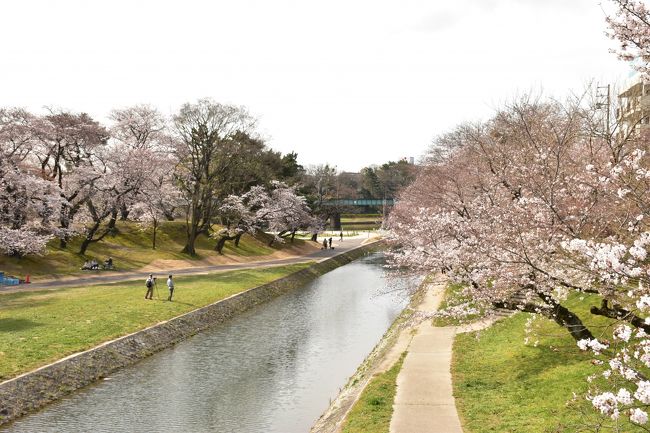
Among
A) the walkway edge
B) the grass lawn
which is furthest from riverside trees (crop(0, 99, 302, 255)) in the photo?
the walkway edge

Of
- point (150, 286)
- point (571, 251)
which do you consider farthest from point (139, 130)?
point (571, 251)

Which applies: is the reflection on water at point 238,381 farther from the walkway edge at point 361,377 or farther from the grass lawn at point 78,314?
the grass lawn at point 78,314

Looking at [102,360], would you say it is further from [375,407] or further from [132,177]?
[132,177]

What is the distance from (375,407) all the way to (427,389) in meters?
2.24

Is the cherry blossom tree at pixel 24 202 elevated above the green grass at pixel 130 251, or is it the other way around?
the cherry blossom tree at pixel 24 202

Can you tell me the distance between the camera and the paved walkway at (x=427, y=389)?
14.2m

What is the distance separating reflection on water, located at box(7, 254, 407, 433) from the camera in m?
18.4

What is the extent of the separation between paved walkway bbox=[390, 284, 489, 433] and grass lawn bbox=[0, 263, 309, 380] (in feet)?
45.1

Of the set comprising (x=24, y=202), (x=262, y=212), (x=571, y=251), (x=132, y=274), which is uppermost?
(x=24, y=202)

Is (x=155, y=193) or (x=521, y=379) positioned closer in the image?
(x=521, y=379)

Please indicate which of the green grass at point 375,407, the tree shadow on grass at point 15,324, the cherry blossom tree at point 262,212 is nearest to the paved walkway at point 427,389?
the green grass at point 375,407

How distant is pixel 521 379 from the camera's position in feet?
55.8

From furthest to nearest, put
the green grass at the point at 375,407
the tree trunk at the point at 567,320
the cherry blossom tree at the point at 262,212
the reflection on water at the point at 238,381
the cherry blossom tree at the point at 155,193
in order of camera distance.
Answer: the cherry blossom tree at the point at 262,212
the cherry blossom tree at the point at 155,193
the reflection on water at the point at 238,381
the tree trunk at the point at 567,320
the green grass at the point at 375,407

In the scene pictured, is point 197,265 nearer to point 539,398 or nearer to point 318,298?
point 318,298
